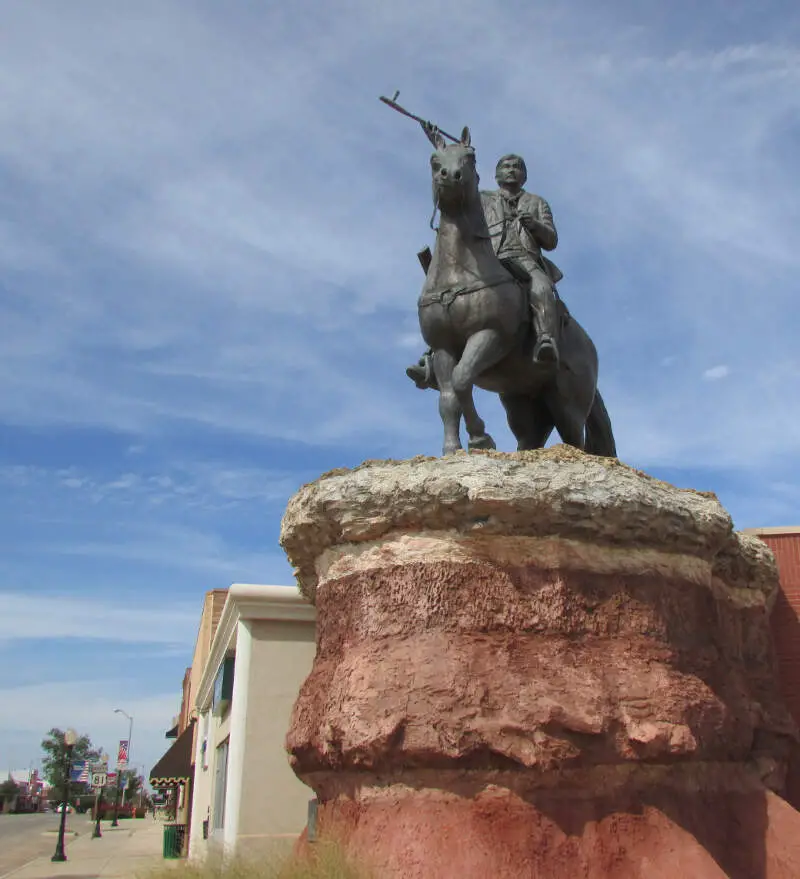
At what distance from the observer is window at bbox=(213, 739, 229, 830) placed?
475 inches

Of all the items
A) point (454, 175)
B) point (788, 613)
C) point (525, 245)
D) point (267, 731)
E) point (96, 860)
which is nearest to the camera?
point (454, 175)

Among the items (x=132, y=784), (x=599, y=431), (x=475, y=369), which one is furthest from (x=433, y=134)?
(x=132, y=784)

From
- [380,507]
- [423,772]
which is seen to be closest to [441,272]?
[380,507]

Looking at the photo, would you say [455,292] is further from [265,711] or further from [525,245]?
[265,711]

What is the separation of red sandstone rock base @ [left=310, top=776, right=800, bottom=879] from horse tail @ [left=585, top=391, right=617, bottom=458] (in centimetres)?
405

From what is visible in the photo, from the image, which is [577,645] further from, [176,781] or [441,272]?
[176,781]

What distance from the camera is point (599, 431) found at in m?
9.24

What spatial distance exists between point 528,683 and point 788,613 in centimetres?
415

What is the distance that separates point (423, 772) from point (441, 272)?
393 cm

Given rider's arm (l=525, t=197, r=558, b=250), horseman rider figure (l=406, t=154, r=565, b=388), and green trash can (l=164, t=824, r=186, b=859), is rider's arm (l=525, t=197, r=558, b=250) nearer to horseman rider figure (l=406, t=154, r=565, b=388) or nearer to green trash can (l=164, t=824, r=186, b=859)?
horseman rider figure (l=406, t=154, r=565, b=388)

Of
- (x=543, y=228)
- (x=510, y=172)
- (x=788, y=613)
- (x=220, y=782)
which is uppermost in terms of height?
(x=510, y=172)

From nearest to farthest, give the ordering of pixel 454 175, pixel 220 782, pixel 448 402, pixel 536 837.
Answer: pixel 536 837, pixel 448 402, pixel 454 175, pixel 220 782

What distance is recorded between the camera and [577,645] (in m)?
5.83

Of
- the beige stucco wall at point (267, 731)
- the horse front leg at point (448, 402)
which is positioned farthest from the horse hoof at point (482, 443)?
the beige stucco wall at point (267, 731)
